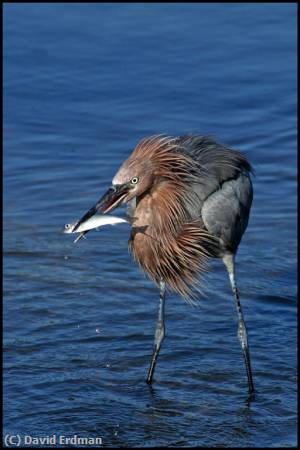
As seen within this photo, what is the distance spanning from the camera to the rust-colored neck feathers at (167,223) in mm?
7648

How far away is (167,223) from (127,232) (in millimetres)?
2883

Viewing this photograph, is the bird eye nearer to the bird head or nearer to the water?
the bird head

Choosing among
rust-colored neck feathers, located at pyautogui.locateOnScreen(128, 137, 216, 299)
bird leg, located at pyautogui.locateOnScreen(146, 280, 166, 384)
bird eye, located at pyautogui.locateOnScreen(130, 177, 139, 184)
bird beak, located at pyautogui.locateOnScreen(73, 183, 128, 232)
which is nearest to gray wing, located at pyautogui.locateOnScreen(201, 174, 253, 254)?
rust-colored neck feathers, located at pyautogui.locateOnScreen(128, 137, 216, 299)

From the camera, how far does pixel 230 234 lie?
8188 mm

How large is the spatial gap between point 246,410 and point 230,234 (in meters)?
1.45

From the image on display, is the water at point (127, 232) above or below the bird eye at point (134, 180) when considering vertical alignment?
below

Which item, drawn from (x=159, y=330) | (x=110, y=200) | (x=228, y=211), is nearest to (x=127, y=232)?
(x=159, y=330)

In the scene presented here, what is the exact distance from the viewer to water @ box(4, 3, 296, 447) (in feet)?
A: 24.4

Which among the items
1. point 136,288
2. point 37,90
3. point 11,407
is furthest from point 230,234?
point 37,90

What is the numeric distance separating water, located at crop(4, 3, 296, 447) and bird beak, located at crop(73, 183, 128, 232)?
1.38m

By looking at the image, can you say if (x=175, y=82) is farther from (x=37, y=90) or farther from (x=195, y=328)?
(x=195, y=328)

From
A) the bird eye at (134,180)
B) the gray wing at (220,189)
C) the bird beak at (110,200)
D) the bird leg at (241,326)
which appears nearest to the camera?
the bird beak at (110,200)

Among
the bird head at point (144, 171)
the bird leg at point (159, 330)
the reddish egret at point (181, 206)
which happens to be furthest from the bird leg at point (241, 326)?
the bird head at point (144, 171)

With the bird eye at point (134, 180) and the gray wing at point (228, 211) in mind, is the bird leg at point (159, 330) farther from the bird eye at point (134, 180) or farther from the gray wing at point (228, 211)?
the bird eye at point (134, 180)
